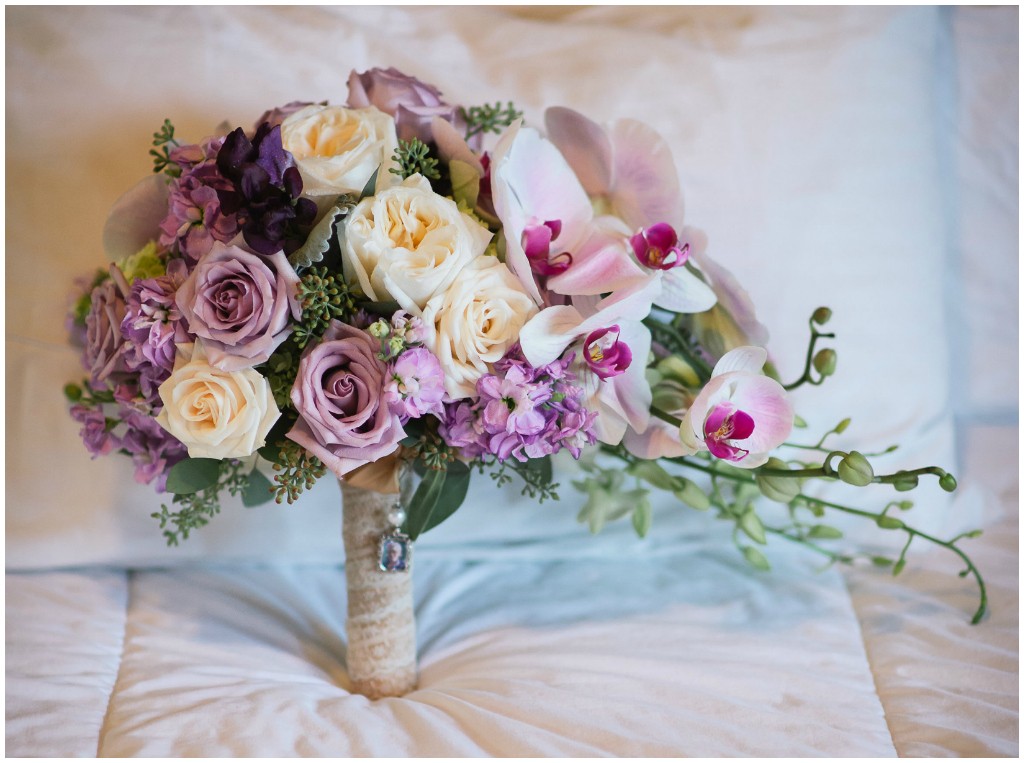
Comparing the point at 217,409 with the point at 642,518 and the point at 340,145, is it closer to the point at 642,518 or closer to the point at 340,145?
the point at 340,145

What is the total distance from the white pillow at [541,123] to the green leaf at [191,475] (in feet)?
0.78

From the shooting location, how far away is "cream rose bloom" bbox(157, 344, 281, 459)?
60 centimetres

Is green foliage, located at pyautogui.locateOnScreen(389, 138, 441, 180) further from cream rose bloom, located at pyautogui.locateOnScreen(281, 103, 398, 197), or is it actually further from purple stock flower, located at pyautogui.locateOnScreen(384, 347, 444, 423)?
purple stock flower, located at pyautogui.locateOnScreen(384, 347, 444, 423)

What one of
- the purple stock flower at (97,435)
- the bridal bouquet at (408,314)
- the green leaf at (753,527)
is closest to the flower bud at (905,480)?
the bridal bouquet at (408,314)

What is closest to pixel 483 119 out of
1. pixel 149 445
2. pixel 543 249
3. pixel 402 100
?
pixel 402 100

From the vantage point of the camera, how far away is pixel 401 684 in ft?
2.59

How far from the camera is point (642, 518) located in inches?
35.3

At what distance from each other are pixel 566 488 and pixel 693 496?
168mm

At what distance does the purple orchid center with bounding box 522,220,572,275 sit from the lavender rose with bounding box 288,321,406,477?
148 mm

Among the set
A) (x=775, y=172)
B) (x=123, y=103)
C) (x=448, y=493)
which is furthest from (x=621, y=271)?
(x=123, y=103)

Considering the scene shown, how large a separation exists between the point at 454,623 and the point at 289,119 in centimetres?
54

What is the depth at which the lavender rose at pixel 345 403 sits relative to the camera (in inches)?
23.1

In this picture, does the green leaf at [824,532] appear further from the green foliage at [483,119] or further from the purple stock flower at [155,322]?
the purple stock flower at [155,322]

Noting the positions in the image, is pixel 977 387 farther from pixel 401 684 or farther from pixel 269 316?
pixel 269 316
